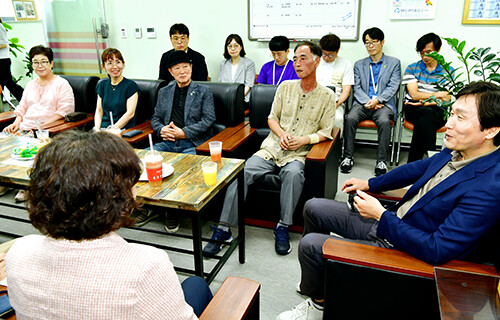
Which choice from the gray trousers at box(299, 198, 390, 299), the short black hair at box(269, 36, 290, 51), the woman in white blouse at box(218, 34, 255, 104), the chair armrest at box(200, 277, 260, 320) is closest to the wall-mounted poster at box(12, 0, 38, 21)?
the woman in white blouse at box(218, 34, 255, 104)

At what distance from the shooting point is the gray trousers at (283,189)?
2.36 metres

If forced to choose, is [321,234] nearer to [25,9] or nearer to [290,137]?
[290,137]

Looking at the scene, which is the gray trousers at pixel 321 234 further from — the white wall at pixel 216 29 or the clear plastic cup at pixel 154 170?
the white wall at pixel 216 29

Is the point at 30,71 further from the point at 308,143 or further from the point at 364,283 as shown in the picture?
the point at 364,283

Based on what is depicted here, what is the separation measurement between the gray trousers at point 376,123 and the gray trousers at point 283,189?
1418mm

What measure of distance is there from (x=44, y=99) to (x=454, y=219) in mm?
3508


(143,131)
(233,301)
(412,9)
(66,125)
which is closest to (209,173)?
(233,301)

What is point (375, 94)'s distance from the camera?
391 cm

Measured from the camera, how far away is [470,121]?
139cm

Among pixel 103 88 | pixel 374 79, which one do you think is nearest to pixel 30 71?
pixel 103 88

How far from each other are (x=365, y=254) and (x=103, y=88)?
2781 mm

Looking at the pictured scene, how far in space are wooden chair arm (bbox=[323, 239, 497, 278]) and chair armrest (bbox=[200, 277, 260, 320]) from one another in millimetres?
368

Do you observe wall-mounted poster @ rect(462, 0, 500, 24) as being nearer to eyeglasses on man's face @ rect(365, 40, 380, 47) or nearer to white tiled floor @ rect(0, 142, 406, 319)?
eyeglasses on man's face @ rect(365, 40, 380, 47)

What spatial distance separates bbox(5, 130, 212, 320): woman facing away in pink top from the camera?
80 cm
